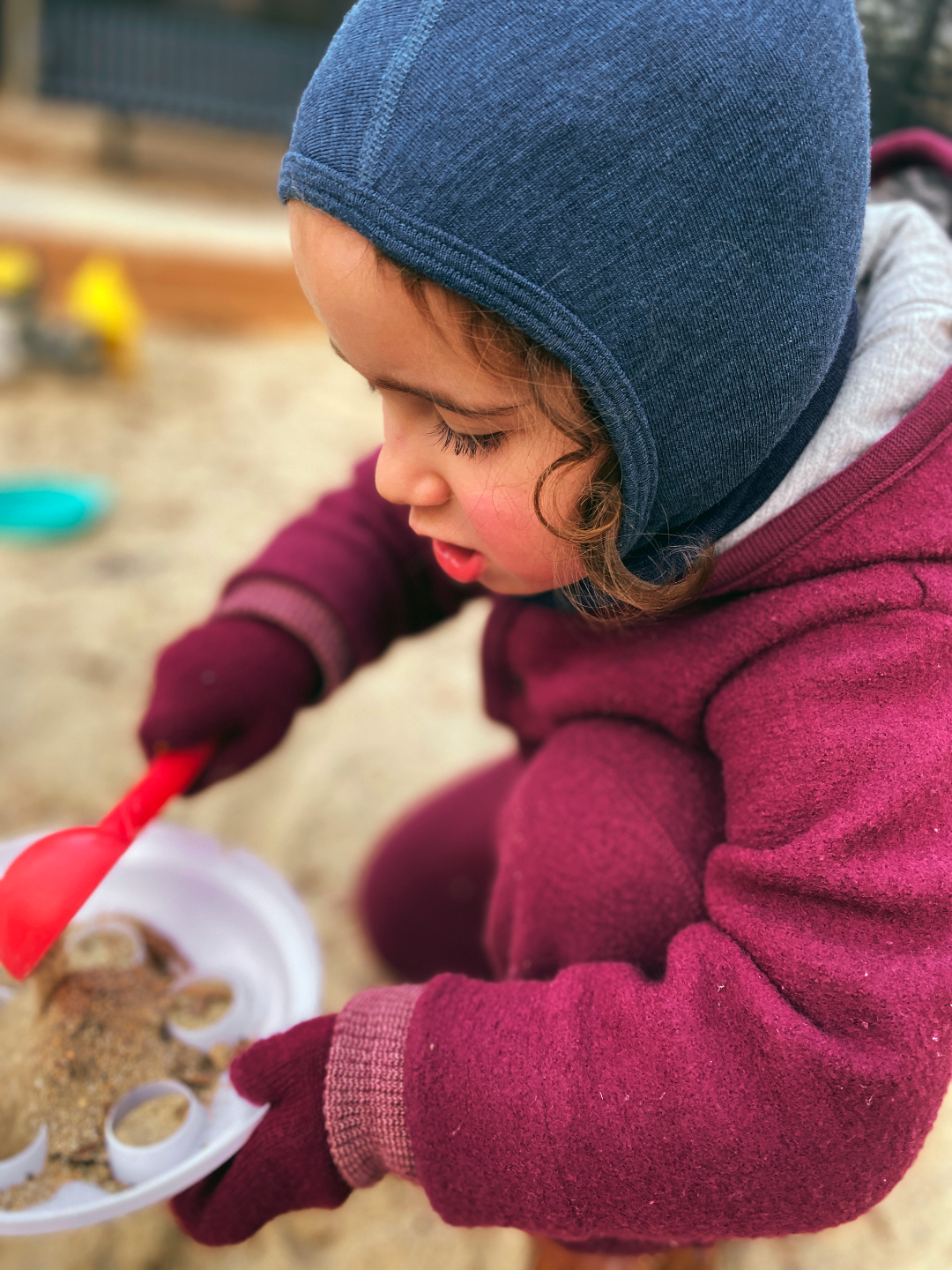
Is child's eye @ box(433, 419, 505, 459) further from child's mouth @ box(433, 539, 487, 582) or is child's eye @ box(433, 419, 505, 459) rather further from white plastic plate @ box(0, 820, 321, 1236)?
white plastic plate @ box(0, 820, 321, 1236)

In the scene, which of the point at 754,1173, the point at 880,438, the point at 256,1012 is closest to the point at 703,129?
the point at 880,438

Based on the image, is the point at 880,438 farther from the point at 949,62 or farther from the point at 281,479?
the point at 281,479

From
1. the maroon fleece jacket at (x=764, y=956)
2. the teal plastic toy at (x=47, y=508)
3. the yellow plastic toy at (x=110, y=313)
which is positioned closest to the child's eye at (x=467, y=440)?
the maroon fleece jacket at (x=764, y=956)

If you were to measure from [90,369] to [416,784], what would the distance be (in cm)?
113

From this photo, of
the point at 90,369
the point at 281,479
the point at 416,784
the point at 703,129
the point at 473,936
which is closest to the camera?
the point at 703,129

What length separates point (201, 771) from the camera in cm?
83

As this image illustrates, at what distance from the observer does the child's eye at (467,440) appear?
1.82 feet

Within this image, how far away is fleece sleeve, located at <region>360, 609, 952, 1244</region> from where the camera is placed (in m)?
0.50

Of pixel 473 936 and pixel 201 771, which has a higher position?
pixel 201 771

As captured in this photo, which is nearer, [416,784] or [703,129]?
[703,129]

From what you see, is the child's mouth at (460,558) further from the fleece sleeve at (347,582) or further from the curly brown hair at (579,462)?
the fleece sleeve at (347,582)

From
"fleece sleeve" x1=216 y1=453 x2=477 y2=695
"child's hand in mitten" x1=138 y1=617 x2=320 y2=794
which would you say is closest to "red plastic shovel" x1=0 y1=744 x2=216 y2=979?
"child's hand in mitten" x1=138 y1=617 x2=320 y2=794

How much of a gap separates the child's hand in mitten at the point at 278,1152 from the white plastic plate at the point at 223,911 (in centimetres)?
8

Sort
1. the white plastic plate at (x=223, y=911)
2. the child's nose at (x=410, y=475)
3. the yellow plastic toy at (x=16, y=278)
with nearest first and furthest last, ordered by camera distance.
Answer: the child's nose at (x=410, y=475), the white plastic plate at (x=223, y=911), the yellow plastic toy at (x=16, y=278)
